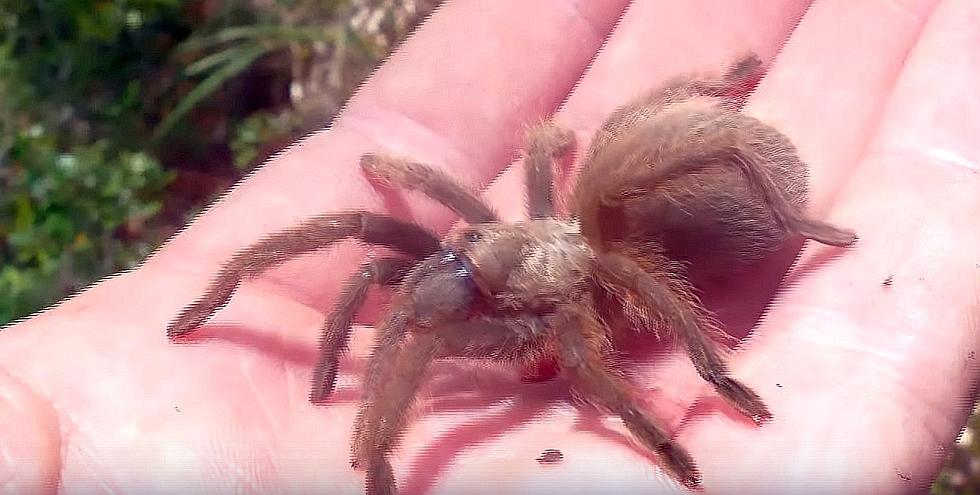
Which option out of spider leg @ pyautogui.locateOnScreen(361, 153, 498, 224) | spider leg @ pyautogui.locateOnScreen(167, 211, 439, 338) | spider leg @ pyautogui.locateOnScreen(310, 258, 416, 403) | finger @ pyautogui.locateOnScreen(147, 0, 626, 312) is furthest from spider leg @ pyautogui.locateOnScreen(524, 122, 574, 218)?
spider leg @ pyautogui.locateOnScreen(310, 258, 416, 403)

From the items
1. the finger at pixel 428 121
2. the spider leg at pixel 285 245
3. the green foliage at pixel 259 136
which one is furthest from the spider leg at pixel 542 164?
the green foliage at pixel 259 136

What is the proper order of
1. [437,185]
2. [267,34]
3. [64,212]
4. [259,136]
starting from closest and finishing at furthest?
[437,185], [64,212], [259,136], [267,34]

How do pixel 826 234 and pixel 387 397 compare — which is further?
pixel 826 234

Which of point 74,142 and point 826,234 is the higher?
point 826,234

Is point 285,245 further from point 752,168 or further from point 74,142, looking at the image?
point 74,142

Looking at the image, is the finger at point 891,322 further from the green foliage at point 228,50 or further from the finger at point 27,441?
the green foliage at point 228,50

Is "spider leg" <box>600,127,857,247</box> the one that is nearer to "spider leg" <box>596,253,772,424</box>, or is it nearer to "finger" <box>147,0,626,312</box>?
"spider leg" <box>596,253,772,424</box>

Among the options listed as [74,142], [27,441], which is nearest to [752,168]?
[27,441]
